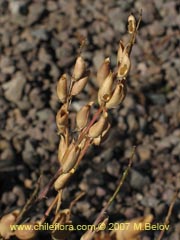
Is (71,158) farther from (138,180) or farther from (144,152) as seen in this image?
(144,152)

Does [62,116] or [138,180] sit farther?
[138,180]

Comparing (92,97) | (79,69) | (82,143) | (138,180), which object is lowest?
(138,180)

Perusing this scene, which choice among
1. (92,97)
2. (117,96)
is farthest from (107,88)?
(92,97)

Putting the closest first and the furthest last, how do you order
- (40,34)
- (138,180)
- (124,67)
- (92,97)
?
(124,67)
(138,180)
(92,97)
(40,34)

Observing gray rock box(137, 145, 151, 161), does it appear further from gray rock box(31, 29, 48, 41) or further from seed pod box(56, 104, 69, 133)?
seed pod box(56, 104, 69, 133)

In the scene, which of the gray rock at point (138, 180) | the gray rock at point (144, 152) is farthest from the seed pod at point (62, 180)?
the gray rock at point (144, 152)
